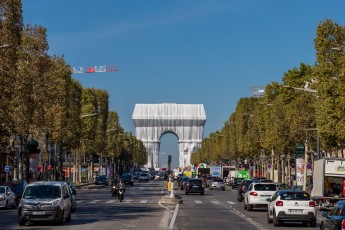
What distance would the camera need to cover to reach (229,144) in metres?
158

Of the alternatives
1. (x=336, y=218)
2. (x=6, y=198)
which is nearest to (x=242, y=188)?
(x=6, y=198)

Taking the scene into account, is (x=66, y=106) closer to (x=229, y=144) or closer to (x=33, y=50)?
(x=33, y=50)

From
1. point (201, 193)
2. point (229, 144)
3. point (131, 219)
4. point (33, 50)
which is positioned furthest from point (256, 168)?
point (131, 219)

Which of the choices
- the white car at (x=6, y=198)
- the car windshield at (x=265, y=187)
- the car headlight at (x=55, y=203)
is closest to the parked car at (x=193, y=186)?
the white car at (x=6, y=198)

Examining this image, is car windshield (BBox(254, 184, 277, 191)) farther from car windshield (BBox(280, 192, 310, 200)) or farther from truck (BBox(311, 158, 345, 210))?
car windshield (BBox(280, 192, 310, 200))

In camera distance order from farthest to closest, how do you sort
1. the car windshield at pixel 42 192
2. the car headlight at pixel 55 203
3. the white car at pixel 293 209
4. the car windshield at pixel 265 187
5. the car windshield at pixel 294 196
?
the car windshield at pixel 265 187
the car windshield at pixel 294 196
the white car at pixel 293 209
the car windshield at pixel 42 192
the car headlight at pixel 55 203

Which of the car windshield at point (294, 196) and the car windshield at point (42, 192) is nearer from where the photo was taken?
the car windshield at point (42, 192)

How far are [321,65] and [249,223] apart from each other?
27689 mm

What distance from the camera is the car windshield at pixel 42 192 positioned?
116 ft

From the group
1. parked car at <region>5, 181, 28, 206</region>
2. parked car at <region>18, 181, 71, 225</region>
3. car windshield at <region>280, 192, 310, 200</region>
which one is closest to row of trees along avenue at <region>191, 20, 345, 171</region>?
car windshield at <region>280, 192, 310, 200</region>

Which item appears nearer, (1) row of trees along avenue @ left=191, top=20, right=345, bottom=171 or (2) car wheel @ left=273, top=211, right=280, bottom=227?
(2) car wheel @ left=273, top=211, right=280, bottom=227

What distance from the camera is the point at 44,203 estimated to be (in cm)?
3416

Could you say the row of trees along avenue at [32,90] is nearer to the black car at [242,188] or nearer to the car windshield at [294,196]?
the black car at [242,188]

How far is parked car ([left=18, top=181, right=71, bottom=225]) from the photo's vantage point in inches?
1340
